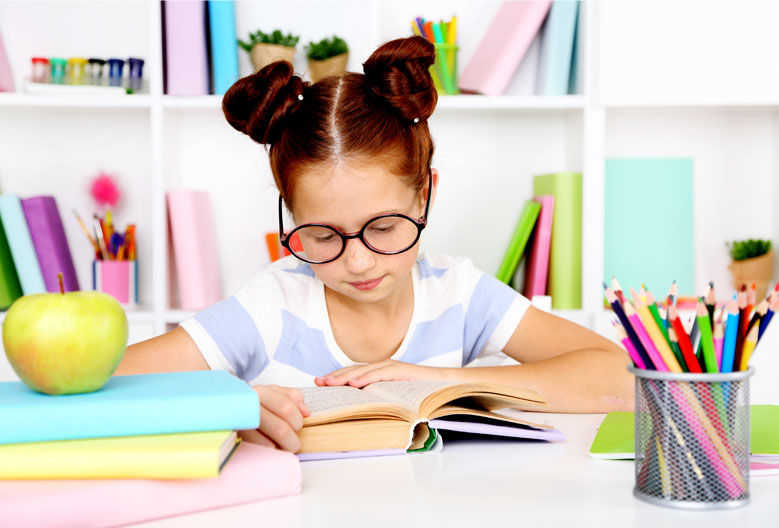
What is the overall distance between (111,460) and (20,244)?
1682mm

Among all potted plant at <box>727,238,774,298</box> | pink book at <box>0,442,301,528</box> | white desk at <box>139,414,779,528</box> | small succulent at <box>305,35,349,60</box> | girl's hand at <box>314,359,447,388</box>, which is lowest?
white desk at <box>139,414,779,528</box>

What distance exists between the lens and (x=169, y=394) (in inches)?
26.1

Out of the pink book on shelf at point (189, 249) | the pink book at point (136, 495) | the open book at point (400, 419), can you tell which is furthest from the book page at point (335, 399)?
the pink book on shelf at point (189, 249)

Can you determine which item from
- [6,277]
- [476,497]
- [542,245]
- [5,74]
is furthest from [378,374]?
[5,74]

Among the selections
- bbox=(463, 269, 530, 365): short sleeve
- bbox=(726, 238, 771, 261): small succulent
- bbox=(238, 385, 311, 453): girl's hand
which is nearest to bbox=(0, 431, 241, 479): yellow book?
bbox=(238, 385, 311, 453): girl's hand

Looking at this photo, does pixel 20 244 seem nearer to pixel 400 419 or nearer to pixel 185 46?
pixel 185 46

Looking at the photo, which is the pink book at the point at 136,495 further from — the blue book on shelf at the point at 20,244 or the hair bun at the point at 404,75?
the blue book on shelf at the point at 20,244

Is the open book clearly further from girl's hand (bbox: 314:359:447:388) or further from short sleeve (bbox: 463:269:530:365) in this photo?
short sleeve (bbox: 463:269:530:365)

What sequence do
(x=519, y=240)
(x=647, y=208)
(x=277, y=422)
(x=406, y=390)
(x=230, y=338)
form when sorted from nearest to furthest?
(x=277, y=422), (x=406, y=390), (x=230, y=338), (x=519, y=240), (x=647, y=208)

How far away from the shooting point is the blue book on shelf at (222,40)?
2.13 m

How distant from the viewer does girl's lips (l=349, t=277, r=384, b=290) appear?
124 cm

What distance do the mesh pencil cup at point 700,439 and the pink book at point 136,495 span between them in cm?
A: 29

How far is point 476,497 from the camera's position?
68cm

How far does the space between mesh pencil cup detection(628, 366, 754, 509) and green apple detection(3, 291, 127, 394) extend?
424 millimetres
